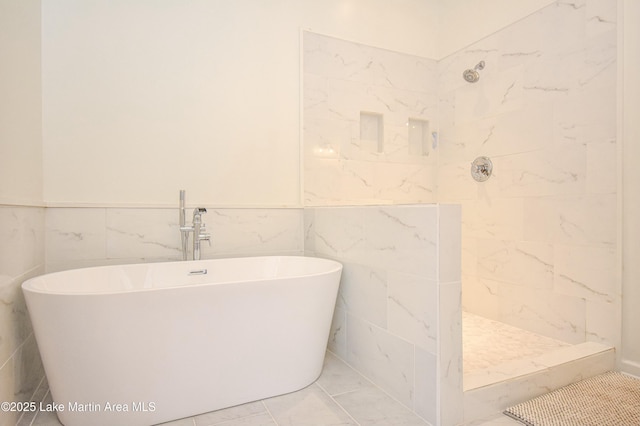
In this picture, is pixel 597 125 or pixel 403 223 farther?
pixel 597 125

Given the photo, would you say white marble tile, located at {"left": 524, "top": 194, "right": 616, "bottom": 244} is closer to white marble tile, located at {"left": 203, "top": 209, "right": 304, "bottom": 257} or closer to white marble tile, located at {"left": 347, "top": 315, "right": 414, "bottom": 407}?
white marble tile, located at {"left": 347, "top": 315, "right": 414, "bottom": 407}

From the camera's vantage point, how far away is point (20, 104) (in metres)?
1.57

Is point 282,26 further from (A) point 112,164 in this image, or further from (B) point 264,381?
(B) point 264,381

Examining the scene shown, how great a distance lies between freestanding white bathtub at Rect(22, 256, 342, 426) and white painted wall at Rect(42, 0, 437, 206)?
2.31ft

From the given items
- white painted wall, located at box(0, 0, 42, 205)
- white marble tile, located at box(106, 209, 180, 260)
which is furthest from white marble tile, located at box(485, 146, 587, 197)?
white painted wall, located at box(0, 0, 42, 205)

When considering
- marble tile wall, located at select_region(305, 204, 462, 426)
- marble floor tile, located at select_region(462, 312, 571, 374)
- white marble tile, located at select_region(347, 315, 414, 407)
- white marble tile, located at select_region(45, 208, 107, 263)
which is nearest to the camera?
marble tile wall, located at select_region(305, 204, 462, 426)

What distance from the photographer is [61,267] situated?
1979mm

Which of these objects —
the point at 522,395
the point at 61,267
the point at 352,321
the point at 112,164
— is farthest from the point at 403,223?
the point at 61,267

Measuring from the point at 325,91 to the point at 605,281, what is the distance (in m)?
2.12

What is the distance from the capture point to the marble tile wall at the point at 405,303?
1.38 m

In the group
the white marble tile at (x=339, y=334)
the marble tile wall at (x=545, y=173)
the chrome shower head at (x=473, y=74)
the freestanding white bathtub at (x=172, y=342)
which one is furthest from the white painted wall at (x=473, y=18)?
the white marble tile at (x=339, y=334)

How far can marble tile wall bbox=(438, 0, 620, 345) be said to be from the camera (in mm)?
1944

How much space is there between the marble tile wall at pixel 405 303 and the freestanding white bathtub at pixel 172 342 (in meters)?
0.22

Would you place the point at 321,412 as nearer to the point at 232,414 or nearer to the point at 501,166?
the point at 232,414
